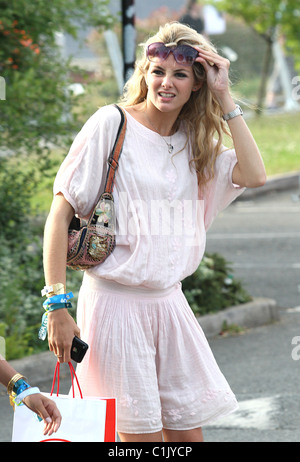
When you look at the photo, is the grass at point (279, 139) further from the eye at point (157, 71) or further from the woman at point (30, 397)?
the woman at point (30, 397)

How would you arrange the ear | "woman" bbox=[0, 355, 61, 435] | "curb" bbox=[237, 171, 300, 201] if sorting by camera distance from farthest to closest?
"curb" bbox=[237, 171, 300, 201]
the ear
"woman" bbox=[0, 355, 61, 435]

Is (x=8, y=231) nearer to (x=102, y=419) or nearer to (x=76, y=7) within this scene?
(x=76, y=7)

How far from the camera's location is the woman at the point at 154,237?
319 cm

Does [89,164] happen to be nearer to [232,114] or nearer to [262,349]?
[232,114]

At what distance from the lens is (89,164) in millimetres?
3176

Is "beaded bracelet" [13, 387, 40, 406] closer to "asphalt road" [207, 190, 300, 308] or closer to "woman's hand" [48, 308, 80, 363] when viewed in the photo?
"woman's hand" [48, 308, 80, 363]

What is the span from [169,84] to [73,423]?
1257mm

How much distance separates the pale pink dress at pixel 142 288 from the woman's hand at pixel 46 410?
14.4 inches

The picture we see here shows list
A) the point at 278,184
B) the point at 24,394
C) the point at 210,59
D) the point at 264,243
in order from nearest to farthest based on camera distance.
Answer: the point at 24,394, the point at 210,59, the point at 264,243, the point at 278,184

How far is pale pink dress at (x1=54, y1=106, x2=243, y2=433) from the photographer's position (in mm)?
3191

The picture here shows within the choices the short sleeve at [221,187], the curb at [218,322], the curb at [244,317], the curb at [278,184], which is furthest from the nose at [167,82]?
the curb at [278,184]

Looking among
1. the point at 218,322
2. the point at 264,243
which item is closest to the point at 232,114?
the point at 218,322

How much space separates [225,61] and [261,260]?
23.4 feet

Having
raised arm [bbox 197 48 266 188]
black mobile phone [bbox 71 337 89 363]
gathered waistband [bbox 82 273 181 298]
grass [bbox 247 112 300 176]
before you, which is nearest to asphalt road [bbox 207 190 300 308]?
grass [bbox 247 112 300 176]
